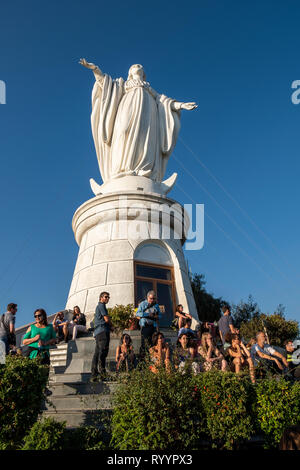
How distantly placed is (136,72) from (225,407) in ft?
56.1

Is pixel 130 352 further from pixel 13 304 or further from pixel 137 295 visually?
pixel 137 295

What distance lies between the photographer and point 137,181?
1582 cm

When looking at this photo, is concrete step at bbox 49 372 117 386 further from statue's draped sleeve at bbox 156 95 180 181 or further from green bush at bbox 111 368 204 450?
statue's draped sleeve at bbox 156 95 180 181

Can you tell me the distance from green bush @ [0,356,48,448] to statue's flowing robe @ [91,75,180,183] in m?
11.9

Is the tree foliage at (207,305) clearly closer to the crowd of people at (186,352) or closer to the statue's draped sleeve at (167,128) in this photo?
the statue's draped sleeve at (167,128)

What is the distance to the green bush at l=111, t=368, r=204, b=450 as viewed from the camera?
4730 mm

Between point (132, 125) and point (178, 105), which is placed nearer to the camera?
point (132, 125)

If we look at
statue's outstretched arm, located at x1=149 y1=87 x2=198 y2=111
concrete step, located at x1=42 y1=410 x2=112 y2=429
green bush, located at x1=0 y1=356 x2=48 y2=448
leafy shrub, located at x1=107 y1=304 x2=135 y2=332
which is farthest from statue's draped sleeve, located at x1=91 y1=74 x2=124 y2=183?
green bush, located at x1=0 y1=356 x2=48 y2=448

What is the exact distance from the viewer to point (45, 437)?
4.45 m

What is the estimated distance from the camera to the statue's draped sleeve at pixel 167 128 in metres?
17.7

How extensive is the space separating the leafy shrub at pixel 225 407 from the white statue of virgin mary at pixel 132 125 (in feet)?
39.1

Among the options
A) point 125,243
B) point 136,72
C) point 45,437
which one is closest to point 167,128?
point 136,72

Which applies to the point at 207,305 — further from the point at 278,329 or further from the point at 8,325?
the point at 8,325

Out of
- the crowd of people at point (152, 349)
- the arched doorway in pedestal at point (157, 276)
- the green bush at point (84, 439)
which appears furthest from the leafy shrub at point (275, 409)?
the arched doorway in pedestal at point (157, 276)
